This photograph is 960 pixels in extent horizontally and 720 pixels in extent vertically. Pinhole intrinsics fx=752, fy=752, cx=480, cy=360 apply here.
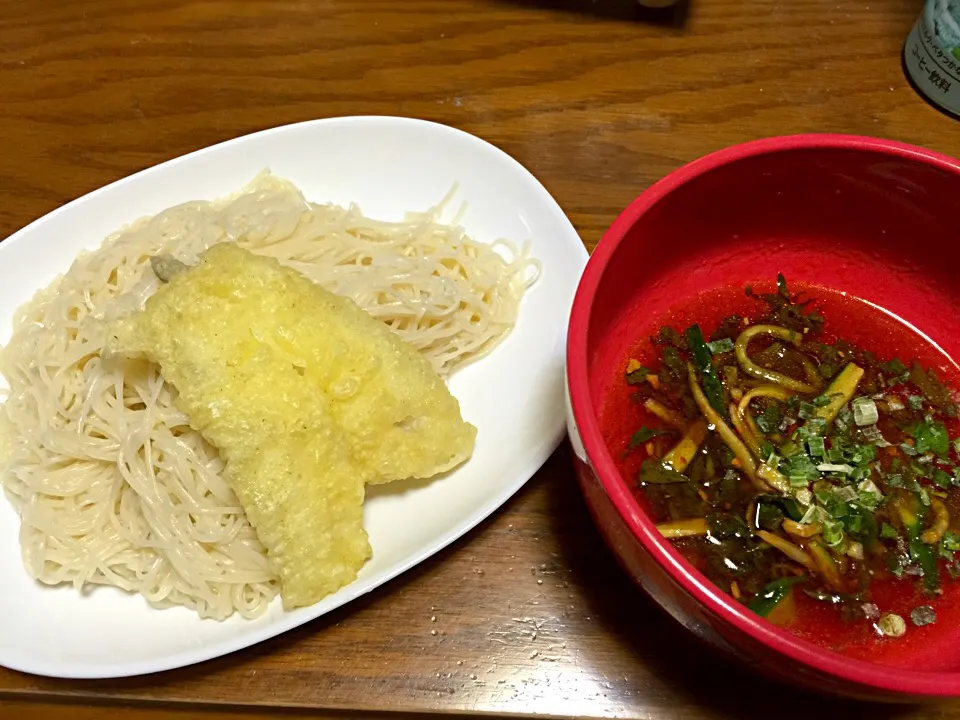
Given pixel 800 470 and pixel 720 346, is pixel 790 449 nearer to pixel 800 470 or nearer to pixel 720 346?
pixel 800 470

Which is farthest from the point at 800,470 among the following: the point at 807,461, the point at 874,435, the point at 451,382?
the point at 451,382

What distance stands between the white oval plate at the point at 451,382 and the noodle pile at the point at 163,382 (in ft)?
0.14

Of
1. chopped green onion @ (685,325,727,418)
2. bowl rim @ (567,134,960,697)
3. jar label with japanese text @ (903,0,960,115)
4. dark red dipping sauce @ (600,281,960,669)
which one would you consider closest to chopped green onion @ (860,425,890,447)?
dark red dipping sauce @ (600,281,960,669)

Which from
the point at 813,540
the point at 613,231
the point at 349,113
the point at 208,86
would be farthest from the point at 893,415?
the point at 208,86

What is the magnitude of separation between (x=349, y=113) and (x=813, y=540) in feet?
4.81

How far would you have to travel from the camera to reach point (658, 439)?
4.12ft

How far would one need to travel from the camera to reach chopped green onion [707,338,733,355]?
1.35 metres

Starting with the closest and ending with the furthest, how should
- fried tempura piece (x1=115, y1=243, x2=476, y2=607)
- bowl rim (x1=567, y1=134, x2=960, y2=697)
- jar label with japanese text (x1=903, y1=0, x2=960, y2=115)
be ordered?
bowl rim (x1=567, y1=134, x2=960, y2=697) < fried tempura piece (x1=115, y1=243, x2=476, y2=607) < jar label with japanese text (x1=903, y1=0, x2=960, y2=115)

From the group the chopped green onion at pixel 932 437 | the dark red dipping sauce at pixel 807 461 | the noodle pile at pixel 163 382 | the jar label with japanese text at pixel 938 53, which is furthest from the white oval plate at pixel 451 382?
the jar label with japanese text at pixel 938 53

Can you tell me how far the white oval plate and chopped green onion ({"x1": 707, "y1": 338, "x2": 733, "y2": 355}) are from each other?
274mm

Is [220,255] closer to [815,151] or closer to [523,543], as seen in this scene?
[523,543]

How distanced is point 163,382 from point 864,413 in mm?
1241

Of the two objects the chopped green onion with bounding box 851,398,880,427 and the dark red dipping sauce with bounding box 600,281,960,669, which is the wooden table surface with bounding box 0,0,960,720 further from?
the chopped green onion with bounding box 851,398,880,427

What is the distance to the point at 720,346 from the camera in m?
1.36
